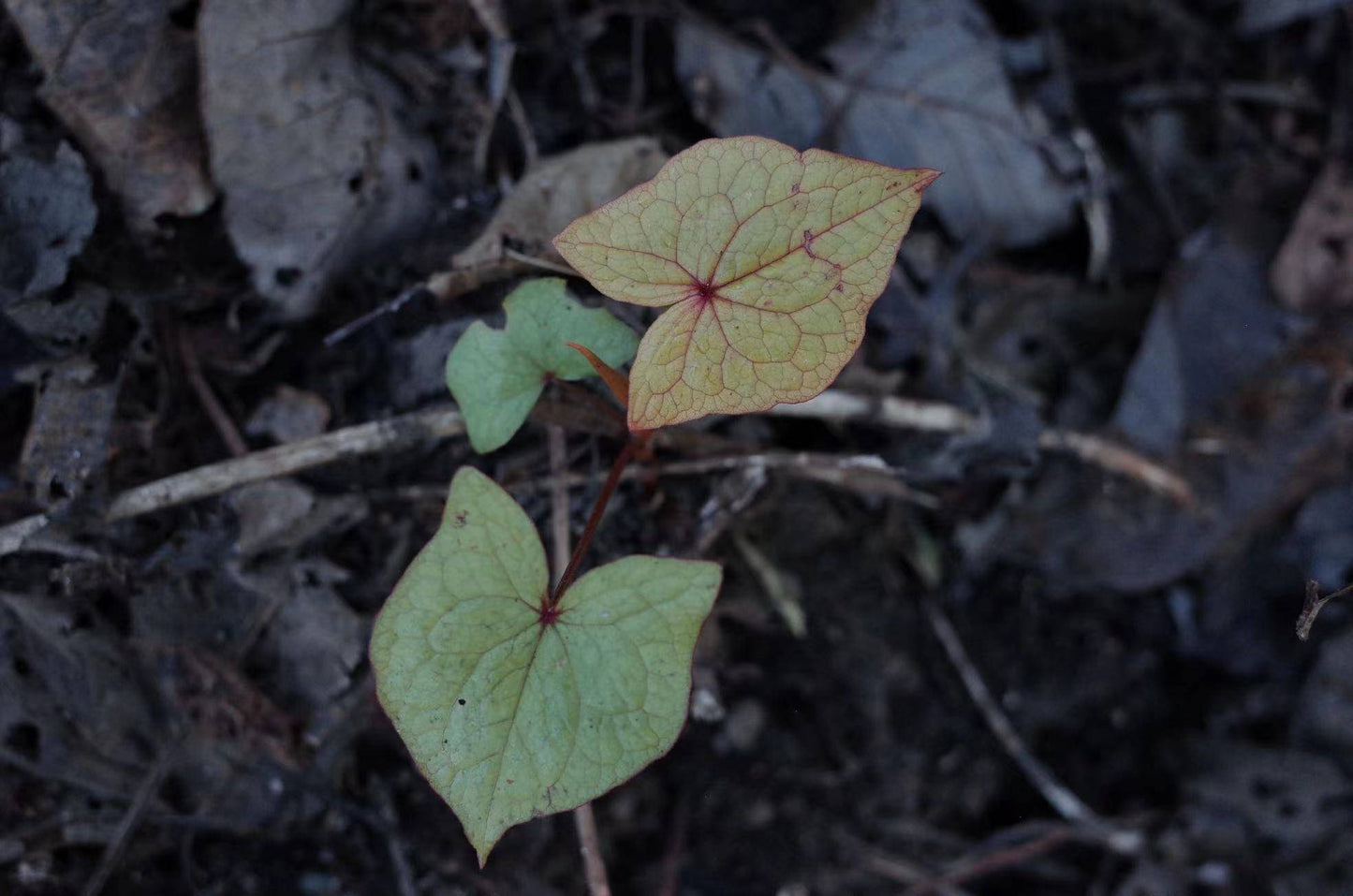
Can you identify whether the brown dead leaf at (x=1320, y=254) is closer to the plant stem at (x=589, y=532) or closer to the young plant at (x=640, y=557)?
the young plant at (x=640, y=557)

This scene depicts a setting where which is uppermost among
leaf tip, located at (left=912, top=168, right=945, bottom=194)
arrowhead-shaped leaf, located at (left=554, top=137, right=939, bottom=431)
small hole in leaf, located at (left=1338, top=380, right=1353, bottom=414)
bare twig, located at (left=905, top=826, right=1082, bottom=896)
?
leaf tip, located at (left=912, top=168, right=945, bottom=194)

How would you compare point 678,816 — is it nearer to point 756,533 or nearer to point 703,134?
point 756,533

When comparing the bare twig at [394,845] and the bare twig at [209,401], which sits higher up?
the bare twig at [209,401]

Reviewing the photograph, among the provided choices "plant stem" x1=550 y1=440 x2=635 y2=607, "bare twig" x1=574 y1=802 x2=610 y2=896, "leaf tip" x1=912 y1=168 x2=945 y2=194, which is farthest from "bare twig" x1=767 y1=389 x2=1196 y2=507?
"bare twig" x1=574 y1=802 x2=610 y2=896

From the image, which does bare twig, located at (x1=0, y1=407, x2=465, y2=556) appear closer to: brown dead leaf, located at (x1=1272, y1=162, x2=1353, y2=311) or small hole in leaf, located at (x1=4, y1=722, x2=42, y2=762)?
small hole in leaf, located at (x1=4, y1=722, x2=42, y2=762)

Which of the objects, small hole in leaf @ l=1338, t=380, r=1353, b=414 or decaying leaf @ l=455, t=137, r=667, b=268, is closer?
decaying leaf @ l=455, t=137, r=667, b=268

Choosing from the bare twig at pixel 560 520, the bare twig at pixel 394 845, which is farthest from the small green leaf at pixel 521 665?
the bare twig at pixel 394 845

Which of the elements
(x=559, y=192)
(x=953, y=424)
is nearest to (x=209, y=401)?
(x=559, y=192)
